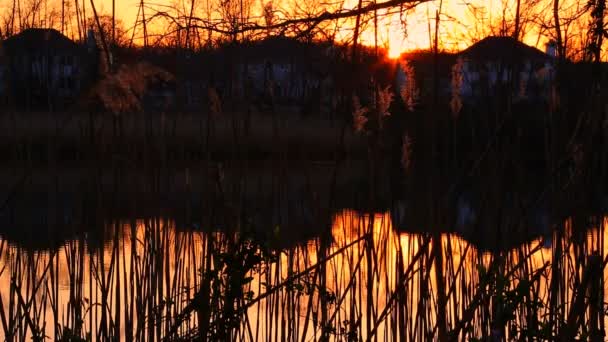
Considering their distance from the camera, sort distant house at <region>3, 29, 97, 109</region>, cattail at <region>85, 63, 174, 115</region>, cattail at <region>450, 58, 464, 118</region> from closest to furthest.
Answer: cattail at <region>85, 63, 174, 115</region> < cattail at <region>450, 58, 464, 118</region> < distant house at <region>3, 29, 97, 109</region>

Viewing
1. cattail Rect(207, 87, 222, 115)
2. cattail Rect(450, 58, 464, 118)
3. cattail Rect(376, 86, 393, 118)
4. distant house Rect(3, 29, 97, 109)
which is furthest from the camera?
distant house Rect(3, 29, 97, 109)

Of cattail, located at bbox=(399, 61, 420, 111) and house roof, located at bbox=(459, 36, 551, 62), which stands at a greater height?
house roof, located at bbox=(459, 36, 551, 62)

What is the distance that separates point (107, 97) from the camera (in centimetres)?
145

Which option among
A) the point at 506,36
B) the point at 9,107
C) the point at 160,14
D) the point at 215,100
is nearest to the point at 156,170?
the point at 215,100

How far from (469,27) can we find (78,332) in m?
2.52

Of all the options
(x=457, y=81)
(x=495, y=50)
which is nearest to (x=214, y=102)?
(x=457, y=81)

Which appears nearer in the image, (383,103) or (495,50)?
(383,103)

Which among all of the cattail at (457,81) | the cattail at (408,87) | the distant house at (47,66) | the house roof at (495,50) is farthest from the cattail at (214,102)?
the house roof at (495,50)

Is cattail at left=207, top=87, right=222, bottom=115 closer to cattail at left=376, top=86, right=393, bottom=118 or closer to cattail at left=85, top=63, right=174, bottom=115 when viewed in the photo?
cattail at left=376, top=86, right=393, bottom=118

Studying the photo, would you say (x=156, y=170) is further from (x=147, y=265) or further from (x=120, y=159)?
(x=147, y=265)

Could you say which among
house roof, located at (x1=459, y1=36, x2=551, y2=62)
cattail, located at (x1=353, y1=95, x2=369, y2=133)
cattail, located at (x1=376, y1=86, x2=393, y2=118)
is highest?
house roof, located at (x1=459, y1=36, x2=551, y2=62)

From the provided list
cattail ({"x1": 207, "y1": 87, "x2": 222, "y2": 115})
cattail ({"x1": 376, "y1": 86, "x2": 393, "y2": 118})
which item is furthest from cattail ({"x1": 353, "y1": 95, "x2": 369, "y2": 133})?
cattail ({"x1": 207, "y1": 87, "x2": 222, "y2": 115})

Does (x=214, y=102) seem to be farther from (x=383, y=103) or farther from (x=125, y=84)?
(x=125, y=84)

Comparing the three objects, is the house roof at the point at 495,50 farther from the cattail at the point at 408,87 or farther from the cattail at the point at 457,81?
the cattail at the point at 408,87
